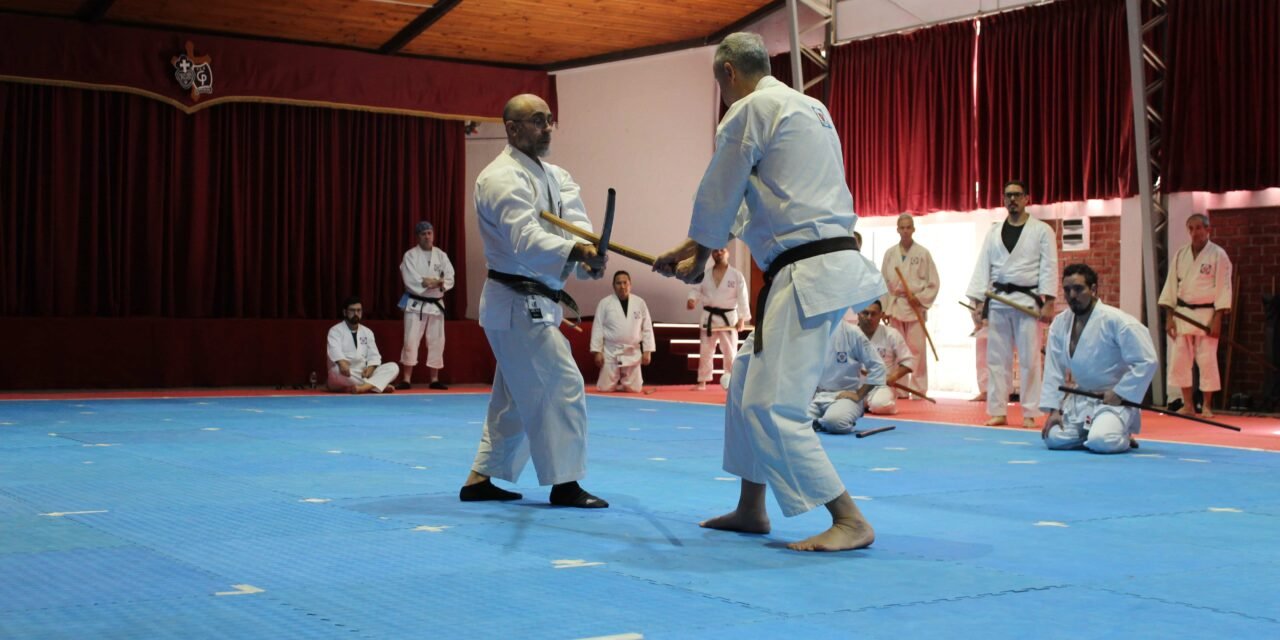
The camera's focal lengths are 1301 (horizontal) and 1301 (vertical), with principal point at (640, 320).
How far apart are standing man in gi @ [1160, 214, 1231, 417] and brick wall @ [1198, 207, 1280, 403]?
307 mm

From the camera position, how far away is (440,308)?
39.8ft

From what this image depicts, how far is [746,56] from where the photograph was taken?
11.9 ft

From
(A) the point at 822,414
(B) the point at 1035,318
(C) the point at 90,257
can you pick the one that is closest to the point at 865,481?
(A) the point at 822,414

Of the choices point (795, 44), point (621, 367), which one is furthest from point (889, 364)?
point (621, 367)

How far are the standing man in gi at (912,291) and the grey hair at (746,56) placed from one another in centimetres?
700

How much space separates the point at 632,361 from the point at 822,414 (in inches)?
179

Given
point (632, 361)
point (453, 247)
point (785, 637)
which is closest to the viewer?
point (785, 637)

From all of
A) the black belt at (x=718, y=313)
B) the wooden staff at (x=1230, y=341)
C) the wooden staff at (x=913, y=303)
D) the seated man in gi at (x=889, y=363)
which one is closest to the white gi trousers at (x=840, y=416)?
the seated man in gi at (x=889, y=363)

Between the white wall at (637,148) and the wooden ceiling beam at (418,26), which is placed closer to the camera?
the wooden ceiling beam at (418,26)

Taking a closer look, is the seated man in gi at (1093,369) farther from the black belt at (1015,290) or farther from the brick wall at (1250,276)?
the brick wall at (1250,276)

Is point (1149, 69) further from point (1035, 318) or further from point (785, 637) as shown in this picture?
point (785, 637)

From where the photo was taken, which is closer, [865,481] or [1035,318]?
[865,481]

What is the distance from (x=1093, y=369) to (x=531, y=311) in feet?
11.7

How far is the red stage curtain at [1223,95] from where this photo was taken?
29.6ft
